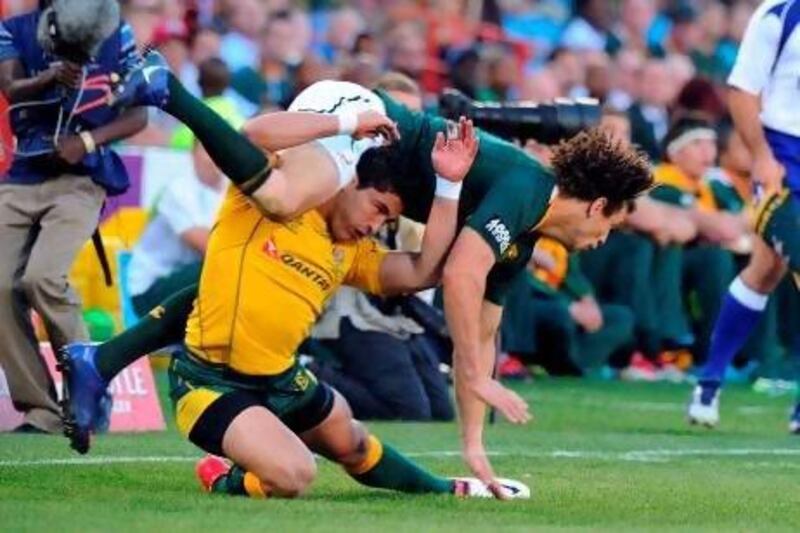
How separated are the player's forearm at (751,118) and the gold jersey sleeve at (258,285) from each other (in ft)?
13.1

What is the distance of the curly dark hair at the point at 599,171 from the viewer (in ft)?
30.8

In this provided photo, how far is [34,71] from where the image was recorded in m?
11.6

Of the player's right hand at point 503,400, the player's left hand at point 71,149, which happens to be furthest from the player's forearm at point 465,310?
the player's left hand at point 71,149

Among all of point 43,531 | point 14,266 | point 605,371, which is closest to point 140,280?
point 14,266

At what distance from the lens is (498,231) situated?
9172mm

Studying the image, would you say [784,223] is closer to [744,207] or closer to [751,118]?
[751,118]

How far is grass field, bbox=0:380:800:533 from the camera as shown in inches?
328

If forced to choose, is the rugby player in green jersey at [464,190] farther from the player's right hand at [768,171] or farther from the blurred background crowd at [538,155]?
the blurred background crowd at [538,155]

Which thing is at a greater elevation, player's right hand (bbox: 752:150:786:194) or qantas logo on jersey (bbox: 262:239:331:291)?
qantas logo on jersey (bbox: 262:239:331:291)

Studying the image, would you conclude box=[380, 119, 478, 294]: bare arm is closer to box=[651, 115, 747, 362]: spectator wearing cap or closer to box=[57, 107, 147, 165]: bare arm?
box=[57, 107, 147, 165]: bare arm

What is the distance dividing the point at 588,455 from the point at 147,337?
2.47 metres

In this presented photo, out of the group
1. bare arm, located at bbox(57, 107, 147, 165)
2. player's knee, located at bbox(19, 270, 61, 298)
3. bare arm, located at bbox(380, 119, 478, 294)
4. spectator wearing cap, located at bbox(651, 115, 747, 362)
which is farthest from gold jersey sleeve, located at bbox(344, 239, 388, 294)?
spectator wearing cap, located at bbox(651, 115, 747, 362)

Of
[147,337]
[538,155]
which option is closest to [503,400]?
[147,337]

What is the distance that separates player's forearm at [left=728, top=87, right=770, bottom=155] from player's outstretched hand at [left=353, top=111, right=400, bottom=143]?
3.94 m
